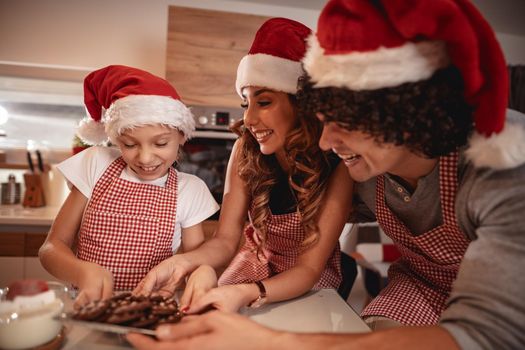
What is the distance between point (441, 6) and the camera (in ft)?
2.02

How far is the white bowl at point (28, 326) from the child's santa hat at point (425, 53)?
689 millimetres

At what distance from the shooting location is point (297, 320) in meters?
0.85

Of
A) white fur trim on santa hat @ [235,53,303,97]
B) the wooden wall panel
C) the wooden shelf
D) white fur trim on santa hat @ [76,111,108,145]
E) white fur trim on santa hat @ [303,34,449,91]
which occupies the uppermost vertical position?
the wooden wall panel

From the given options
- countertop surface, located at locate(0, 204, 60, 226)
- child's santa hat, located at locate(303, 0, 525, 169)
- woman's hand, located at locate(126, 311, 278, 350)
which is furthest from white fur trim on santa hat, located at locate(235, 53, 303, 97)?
countertop surface, located at locate(0, 204, 60, 226)

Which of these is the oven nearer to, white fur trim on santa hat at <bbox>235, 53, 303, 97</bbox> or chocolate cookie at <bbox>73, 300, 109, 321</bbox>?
white fur trim on santa hat at <bbox>235, 53, 303, 97</bbox>

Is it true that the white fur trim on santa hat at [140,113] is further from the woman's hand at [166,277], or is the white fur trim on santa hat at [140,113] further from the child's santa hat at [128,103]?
the woman's hand at [166,277]

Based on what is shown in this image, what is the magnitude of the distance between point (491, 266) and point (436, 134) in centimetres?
27

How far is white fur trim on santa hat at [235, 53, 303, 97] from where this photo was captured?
1116 millimetres

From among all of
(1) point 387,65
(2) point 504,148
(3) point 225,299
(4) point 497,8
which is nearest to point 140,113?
(3) point 225,299

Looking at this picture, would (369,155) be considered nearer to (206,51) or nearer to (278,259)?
(278,259)

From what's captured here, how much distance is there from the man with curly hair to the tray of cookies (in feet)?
0.16

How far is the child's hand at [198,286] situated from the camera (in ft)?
2.78

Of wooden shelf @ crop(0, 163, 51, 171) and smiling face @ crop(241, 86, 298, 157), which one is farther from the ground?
smiling face @ crop(241, 86, 298, 157)

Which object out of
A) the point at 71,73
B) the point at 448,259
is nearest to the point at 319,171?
the point at 448,259
